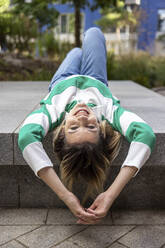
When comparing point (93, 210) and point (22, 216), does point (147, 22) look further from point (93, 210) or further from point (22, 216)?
point (93, 210)

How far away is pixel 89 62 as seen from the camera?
346cm

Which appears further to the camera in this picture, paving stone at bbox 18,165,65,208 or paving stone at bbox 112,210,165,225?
paving stone at bbox 18,165,65,208

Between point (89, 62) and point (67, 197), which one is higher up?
point (89, 62)

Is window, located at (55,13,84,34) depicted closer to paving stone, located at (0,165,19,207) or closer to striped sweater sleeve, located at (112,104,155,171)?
paving stone, located at (0,165,19,207)

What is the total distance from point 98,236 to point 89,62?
199 cm

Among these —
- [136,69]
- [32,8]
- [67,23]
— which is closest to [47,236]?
[136,69]

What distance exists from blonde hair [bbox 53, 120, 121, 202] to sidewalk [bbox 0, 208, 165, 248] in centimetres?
30

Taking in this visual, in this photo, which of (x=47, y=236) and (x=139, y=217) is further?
(x=139, y=217)

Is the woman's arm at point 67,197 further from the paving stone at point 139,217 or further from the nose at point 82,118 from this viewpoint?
the paving stone at point 139,217

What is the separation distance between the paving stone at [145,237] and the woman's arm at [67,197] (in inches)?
14.7

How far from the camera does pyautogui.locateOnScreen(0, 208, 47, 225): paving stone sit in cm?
224

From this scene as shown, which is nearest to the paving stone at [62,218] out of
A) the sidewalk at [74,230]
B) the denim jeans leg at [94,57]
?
the sidewalk at [74,230]

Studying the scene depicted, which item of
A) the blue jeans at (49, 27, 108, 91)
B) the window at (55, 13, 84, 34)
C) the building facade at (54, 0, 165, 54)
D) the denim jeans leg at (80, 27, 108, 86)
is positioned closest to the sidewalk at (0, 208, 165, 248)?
the blue jeans at (49, 27, 108, 91)

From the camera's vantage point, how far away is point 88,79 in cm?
282
